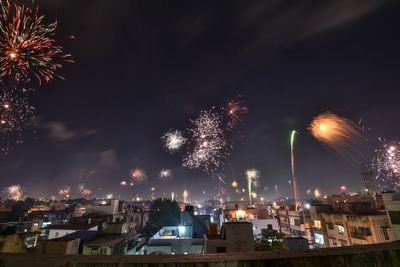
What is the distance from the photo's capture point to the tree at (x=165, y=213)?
8838 centimetres

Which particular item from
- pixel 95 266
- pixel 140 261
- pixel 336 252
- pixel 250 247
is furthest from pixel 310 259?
pixel 250 247

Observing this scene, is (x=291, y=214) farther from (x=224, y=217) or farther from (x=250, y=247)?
(x=250, y=247)

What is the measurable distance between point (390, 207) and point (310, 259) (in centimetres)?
4081

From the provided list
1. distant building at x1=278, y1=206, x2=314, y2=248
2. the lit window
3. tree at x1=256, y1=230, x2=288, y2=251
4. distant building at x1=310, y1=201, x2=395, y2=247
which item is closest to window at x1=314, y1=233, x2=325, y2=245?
distant building at x1=310, y1=201, x2=395, y2=247

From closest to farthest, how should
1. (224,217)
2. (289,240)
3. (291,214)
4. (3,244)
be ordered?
(3,244)
(289,240)
(291,214)
(224,217)

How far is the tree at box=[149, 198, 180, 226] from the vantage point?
290 feet

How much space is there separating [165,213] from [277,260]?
91.3 metres

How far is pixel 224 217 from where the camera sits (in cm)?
8312

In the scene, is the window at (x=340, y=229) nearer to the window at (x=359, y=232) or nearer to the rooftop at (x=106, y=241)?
the window at (x=359, y=232)

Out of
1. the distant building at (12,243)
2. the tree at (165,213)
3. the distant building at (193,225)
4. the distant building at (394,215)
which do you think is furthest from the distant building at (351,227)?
→ the tree at (165,213)

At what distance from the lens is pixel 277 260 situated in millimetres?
5098

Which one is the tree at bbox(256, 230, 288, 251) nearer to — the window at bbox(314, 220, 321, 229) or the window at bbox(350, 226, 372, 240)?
the window at bbox(350, 226, 372, 240)

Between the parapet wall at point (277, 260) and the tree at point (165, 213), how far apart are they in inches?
3414

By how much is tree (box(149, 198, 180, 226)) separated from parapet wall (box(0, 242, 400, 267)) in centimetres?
8670
